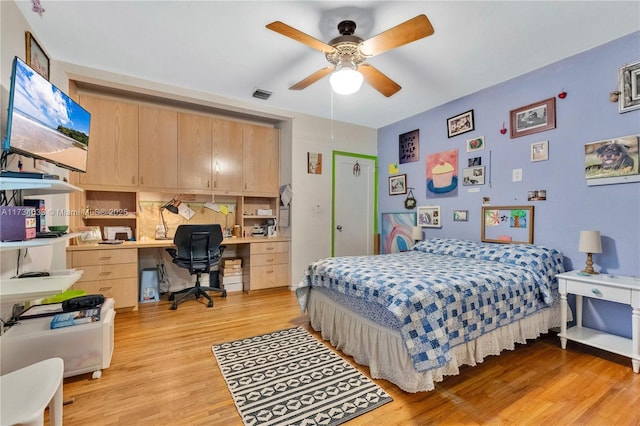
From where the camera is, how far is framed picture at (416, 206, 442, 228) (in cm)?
390

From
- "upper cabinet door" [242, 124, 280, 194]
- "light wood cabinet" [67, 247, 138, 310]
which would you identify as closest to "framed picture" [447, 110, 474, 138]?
"upper cabinet door" [242, 124, 280, 194]

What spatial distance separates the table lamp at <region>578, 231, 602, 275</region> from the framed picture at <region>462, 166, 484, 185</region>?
3.94ft

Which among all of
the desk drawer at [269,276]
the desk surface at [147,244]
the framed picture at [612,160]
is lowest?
the desk drawer at [269,276]

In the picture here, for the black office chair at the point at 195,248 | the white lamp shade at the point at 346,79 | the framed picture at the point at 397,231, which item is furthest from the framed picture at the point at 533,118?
the black office chair at the point at 195,248

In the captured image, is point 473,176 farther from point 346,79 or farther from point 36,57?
point 36,57

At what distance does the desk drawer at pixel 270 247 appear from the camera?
153 inches

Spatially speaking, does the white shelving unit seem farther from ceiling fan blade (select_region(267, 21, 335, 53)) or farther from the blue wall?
the blue wall

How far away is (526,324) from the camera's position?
2.32 metres

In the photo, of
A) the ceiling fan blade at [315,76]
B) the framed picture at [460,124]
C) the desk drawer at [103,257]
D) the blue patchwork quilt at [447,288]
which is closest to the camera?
the blue patchwork quilt at [447,288]

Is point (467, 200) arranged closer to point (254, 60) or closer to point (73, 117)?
point (254, 60)

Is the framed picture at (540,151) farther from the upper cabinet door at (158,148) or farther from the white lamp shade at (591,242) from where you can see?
the upper cabinet door at (158,148)

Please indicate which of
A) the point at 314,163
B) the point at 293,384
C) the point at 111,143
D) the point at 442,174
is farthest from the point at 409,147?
the point at 111,143

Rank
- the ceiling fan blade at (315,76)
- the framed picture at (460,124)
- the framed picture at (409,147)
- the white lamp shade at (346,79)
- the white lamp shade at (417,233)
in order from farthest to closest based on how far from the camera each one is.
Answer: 1. the framed picture at (409,147)
2. the white lamp shade at (417,233)
3. the framed picture at (460,124)
4. the ceiling fan blade at (315,76)
5. the white lamp shade at (346,79)

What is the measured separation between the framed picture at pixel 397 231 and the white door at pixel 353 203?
0.78ft
